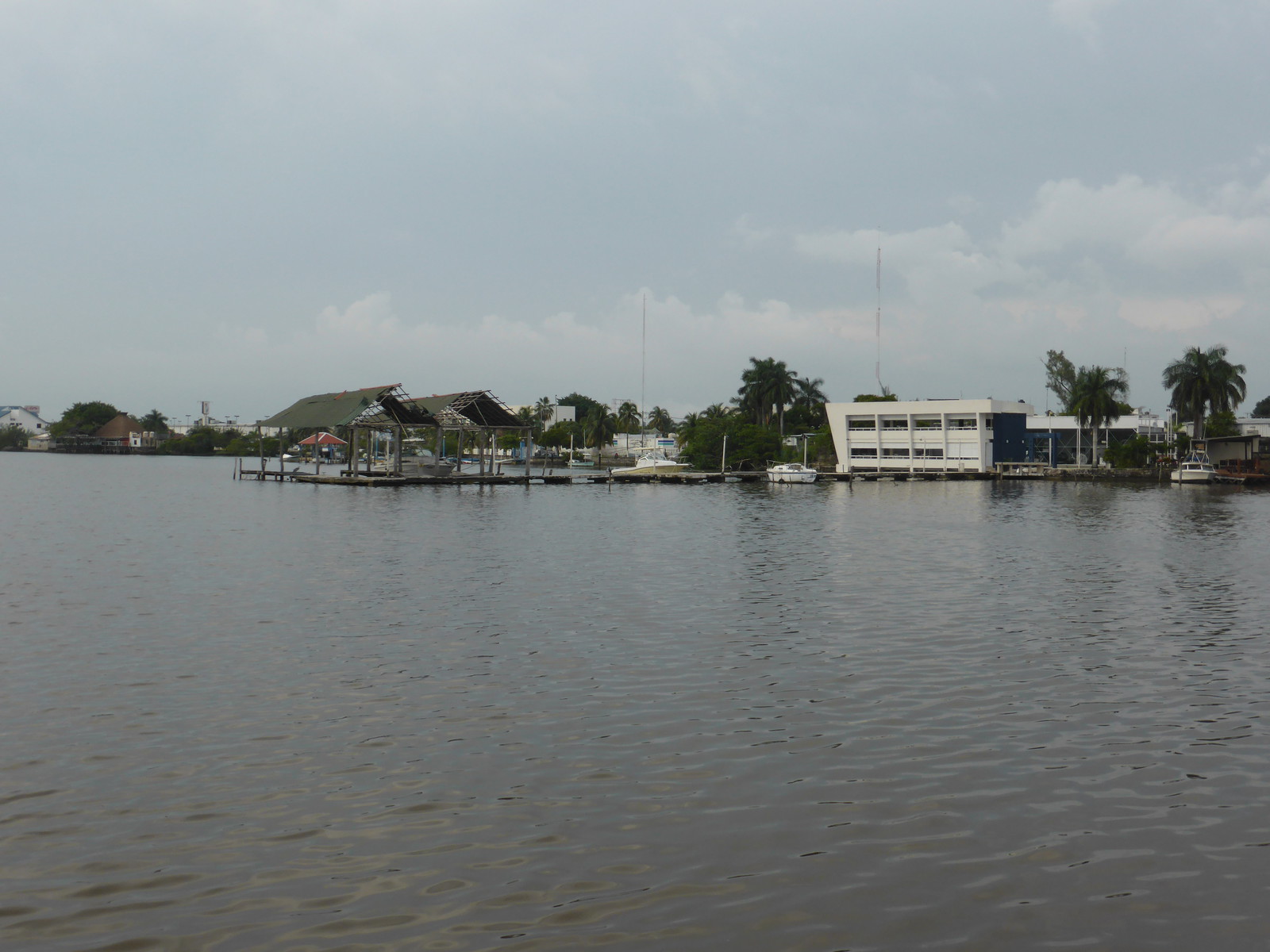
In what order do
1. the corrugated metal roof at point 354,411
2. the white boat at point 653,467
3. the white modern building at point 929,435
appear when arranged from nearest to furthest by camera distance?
the corrugated metal roof at point 354,411 < the white boat at point 653,467 < the white modern building at point 929,435

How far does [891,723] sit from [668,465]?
366 feet

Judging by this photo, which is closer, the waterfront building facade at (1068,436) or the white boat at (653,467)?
the white boat at (653,467)

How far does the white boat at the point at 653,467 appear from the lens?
11511 centimetres

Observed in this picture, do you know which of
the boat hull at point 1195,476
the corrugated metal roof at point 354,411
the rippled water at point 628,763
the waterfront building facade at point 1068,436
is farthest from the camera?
the waterfront building facade at point 1068,436

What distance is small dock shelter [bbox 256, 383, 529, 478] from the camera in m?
82.9

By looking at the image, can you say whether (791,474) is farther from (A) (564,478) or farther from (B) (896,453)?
(B) (896,453)

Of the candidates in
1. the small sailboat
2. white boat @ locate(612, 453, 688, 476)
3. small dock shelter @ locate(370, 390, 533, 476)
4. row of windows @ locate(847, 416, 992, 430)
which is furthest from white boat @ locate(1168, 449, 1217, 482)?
small dock shelter @ locate(370, 390, 533, 476)

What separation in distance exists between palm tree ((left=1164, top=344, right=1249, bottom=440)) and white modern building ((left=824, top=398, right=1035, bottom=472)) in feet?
64.7

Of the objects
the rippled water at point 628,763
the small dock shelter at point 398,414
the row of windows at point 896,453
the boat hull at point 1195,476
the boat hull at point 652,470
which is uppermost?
the small dock shelter at point 398,414

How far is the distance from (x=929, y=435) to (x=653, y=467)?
3966cm

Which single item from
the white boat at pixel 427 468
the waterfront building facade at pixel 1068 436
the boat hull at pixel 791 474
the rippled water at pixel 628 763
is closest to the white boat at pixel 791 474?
the boat hull at pixel 791 474

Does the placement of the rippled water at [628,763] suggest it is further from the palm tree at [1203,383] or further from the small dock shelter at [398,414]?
the palm tree at [1203,383]

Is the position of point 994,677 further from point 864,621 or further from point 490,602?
point 490,602

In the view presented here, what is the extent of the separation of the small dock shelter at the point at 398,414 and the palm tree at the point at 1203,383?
8982cm
